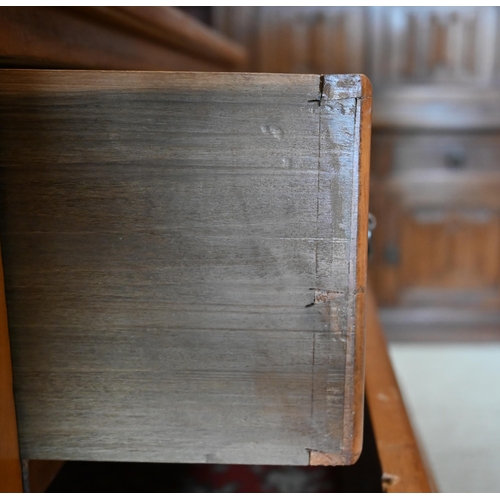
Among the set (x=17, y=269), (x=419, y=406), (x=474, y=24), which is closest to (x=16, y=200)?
(x=17, y=269)

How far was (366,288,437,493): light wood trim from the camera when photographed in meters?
0.41

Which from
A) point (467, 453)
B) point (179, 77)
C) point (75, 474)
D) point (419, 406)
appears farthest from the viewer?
point (419, 406)

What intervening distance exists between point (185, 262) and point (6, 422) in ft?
0.50

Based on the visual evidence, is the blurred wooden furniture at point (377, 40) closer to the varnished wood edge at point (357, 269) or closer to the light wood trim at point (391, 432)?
the light wood trim at point (391, 432)

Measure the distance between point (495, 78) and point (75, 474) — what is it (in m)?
1.43

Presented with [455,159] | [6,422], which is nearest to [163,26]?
[6,422]

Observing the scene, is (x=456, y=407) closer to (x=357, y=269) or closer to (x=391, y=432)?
(x=391, y=432)

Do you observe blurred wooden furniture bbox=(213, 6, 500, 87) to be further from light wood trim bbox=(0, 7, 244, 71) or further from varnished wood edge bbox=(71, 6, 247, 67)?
light wood trim bbox=(0, 7, 244, 71)

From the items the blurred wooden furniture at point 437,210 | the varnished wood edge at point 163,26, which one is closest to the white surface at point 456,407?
the blurred wooden furniture at point 437,210

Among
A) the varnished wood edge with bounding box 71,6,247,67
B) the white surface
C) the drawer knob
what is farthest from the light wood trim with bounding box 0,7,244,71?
the drawer knob

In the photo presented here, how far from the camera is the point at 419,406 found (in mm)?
1282

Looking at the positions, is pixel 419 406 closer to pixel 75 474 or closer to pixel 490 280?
pixel 490 280

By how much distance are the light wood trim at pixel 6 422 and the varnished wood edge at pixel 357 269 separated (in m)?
0.19

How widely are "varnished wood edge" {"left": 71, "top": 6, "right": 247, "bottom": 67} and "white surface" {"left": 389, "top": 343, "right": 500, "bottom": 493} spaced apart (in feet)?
2.70
